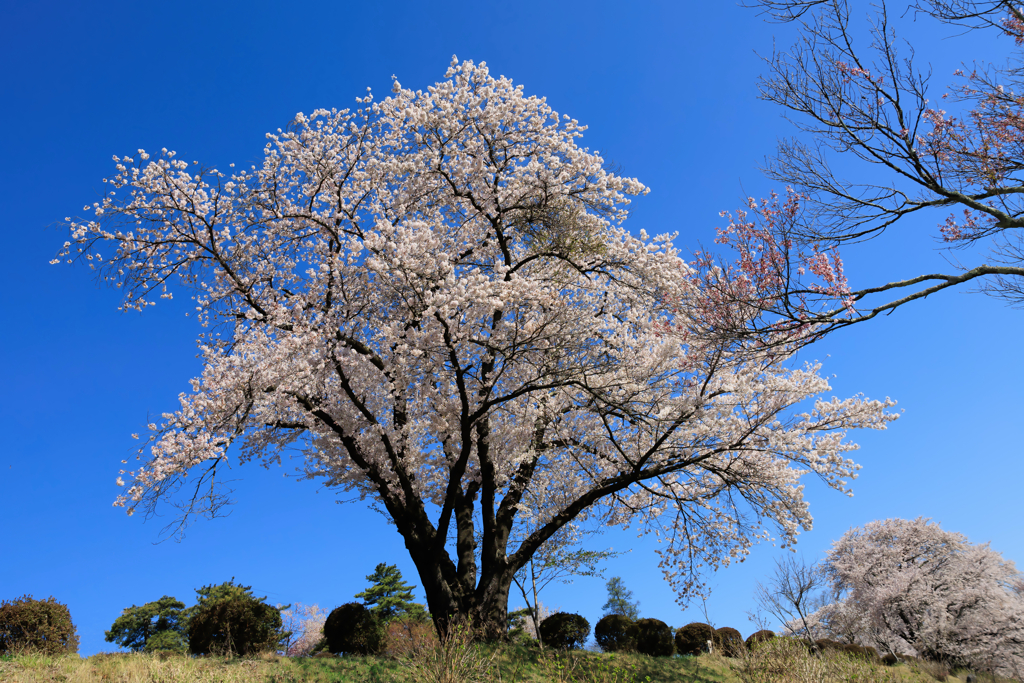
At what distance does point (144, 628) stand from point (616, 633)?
15.8 m

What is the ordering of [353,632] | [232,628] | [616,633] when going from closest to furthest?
[232,628] → [353,632] → [616,633]

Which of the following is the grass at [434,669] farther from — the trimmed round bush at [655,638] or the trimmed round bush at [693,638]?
the trimmed round bush at [693,638]

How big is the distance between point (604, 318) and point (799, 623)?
18.4 metres

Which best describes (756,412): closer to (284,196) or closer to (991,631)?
(284,196)

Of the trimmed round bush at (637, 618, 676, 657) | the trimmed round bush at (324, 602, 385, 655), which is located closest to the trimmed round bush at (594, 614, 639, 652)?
the trimmed round bush at (637, 618, 676, 657)

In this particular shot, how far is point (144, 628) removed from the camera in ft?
62.6

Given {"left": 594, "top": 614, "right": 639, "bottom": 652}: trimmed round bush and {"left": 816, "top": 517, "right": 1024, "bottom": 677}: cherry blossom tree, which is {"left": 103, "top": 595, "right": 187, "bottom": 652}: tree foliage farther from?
{"left": 816, "top": 517, "right": 1024, "bottom": 677}: cherry blossom tree

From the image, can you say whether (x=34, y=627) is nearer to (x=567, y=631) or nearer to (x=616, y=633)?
(x=567, y=631)

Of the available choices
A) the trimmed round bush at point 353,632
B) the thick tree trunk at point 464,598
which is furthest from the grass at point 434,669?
Result: the trimmed round bush at point 353,632

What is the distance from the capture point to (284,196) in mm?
11148

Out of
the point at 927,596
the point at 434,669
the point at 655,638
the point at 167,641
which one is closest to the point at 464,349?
the point at 434,669

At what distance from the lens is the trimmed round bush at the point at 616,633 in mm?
14776

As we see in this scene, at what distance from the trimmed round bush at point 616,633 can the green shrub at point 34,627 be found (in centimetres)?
1172

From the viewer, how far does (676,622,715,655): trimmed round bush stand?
52.3 feet
